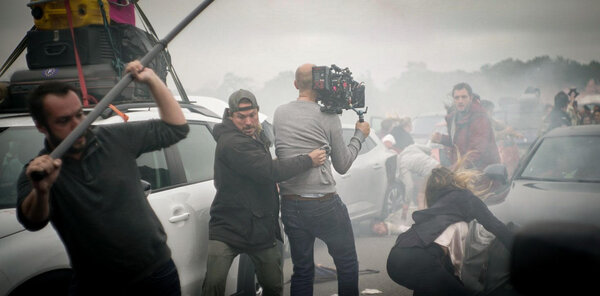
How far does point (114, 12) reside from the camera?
376cm

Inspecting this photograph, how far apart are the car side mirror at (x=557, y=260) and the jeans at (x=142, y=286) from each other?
197cm

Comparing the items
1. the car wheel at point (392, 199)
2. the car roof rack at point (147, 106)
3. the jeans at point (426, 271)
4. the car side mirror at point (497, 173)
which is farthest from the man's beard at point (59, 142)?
the car wheel at point (392, 199)

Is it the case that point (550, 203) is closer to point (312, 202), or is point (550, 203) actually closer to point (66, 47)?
point (312, 202)

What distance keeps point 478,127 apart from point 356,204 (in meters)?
1.90

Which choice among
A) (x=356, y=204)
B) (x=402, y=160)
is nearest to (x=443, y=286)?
(x=356, y=204)

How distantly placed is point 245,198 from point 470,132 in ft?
13.7

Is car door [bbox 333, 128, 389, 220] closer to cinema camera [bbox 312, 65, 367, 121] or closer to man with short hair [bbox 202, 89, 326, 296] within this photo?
cinema camera [bbox 312, 65, 367, 121]

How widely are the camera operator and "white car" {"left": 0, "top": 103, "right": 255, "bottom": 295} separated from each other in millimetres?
615

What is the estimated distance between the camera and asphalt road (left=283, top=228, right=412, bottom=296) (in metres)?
4.36

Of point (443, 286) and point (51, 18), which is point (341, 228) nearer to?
point (443, 286)

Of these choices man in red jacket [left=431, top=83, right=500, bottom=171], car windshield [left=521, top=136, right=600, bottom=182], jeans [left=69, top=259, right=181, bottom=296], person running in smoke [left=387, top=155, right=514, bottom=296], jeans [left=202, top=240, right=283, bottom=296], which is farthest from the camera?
man in red jacket [left=431, top=83, right=500, bottom=171]

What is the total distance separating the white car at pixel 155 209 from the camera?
7.49 ft

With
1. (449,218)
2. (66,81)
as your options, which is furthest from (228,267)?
(66,81)

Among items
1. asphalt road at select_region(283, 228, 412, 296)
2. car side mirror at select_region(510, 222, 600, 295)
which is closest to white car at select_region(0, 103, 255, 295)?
asphalt road at select_region(283, 228, 412, 296)
